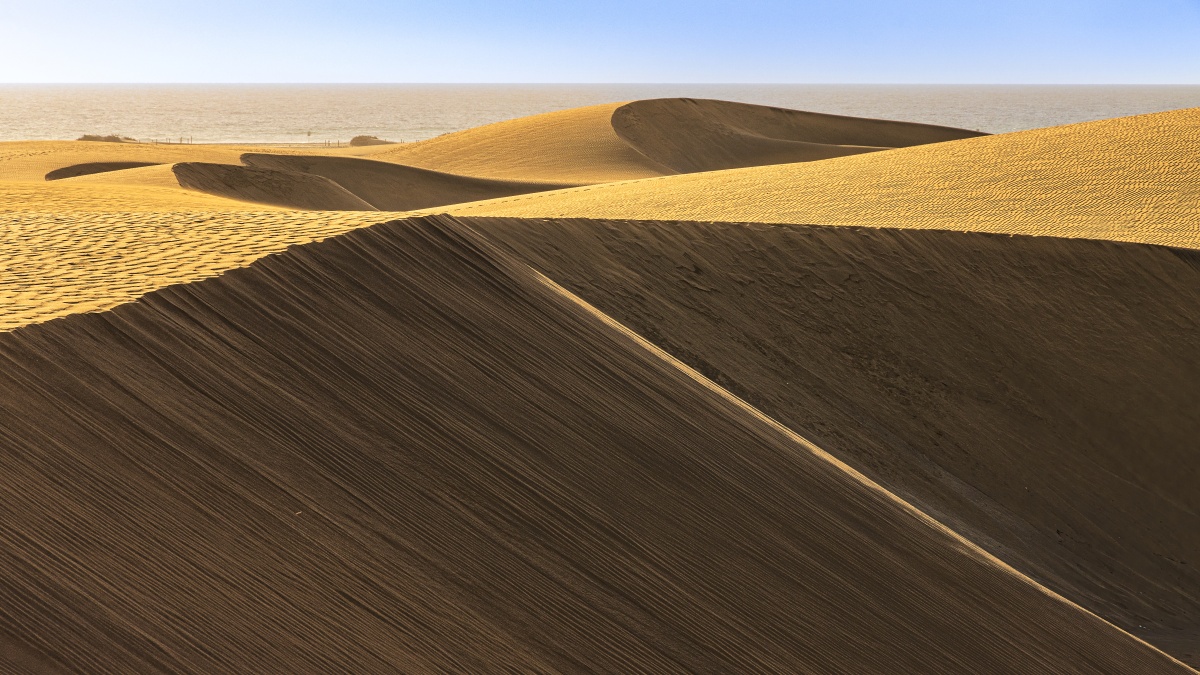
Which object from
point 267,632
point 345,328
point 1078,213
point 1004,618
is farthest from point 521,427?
point 1078,213

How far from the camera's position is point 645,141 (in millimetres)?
33438

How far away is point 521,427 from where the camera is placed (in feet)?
16.8

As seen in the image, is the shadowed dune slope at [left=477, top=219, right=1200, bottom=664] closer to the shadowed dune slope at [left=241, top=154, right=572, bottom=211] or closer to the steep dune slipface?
the shadowed dune slope at [left=241, top=154, right=572, bottom=211]

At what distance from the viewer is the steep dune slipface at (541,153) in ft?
95.9

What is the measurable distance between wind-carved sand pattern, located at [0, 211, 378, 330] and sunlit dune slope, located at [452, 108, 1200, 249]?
6.02m

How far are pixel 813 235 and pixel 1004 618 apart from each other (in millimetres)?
7278

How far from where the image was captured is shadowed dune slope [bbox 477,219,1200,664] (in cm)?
969

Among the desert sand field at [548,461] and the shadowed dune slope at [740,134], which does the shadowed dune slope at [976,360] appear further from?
the shadowed dune slope at [740,134]

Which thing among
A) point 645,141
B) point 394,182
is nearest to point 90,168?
point 394,182

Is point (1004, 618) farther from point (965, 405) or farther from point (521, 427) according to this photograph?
point (965, 405)

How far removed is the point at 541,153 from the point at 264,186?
1236cm

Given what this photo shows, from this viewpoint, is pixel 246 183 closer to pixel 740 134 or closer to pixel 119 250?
pixel 119 250

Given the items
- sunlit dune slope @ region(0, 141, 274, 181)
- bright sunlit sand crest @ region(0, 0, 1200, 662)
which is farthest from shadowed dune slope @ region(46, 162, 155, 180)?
bright sunlit sand crest @ region(0, 0, 1200, 662)

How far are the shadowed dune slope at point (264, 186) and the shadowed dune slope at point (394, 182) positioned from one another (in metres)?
3.44
